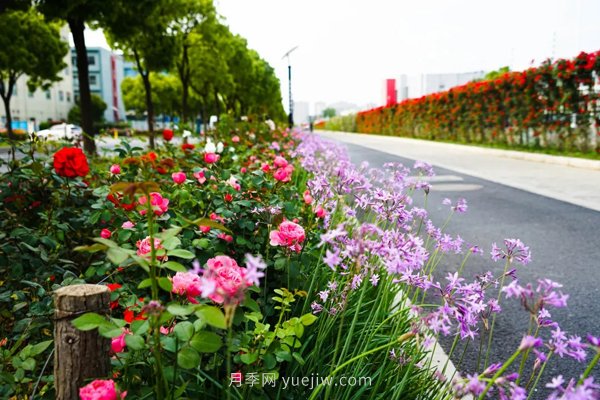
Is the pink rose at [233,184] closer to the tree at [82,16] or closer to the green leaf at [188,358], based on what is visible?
the green leaf at [188,358]

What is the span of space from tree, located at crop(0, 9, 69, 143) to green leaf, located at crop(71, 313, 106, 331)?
85.9 ft

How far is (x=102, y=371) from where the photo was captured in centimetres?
133

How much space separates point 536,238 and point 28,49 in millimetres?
28481

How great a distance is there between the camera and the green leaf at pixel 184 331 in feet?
4.05

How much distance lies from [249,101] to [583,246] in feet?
157

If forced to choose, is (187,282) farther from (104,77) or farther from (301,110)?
(301,110)

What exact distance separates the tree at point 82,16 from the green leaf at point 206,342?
938 cm

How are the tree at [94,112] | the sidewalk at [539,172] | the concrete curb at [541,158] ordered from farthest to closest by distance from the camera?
the tree at [94,112] → the concrete curb at [541,158] → the sidewalk at [539,172]

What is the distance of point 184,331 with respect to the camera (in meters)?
1.25

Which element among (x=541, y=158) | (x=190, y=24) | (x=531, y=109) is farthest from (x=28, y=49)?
(x=541, y=158)

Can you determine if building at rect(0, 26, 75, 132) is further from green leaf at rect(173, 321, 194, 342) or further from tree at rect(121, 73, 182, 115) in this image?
green leaf at rect(173, 321, 194, 342)

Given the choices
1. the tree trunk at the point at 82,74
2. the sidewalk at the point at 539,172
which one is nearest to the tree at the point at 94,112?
the tree trunk at the point at 82,74

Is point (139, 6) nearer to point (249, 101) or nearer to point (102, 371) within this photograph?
point (102, 371)

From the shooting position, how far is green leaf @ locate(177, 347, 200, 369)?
1.20 meters
